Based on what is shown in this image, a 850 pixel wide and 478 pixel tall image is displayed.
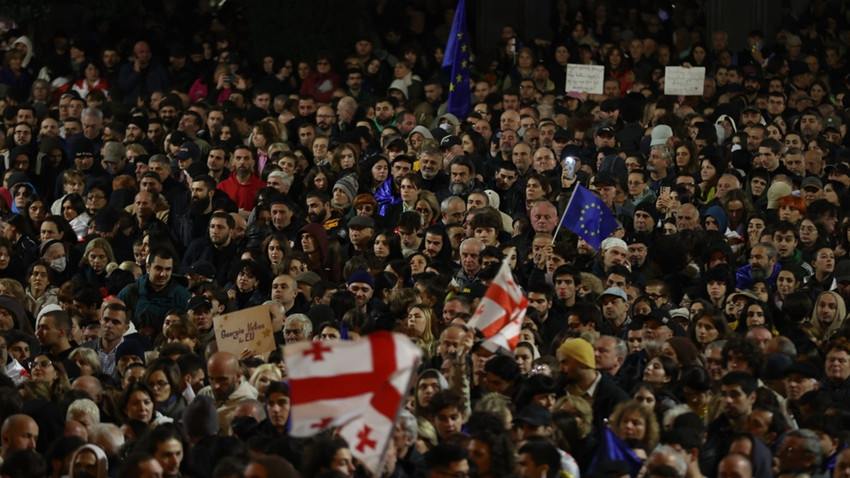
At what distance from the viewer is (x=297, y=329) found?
1298 centimetres

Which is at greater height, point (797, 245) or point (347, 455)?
point (347, 455)

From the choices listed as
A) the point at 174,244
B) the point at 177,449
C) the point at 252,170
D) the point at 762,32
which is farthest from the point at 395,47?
the point at 177,449

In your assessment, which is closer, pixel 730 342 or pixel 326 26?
pixel 730 342

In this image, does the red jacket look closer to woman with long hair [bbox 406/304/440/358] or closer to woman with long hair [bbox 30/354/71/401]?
woman with long hair [bbox 406/304/440/358]

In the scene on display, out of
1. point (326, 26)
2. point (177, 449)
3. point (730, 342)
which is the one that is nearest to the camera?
point (177, 449)

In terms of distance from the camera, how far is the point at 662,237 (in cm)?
1522

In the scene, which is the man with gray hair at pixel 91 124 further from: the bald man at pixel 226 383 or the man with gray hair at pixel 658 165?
the bald man at pixel 226 383

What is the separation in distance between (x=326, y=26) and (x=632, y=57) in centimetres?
404

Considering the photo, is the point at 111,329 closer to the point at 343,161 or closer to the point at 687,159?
the point at 343,161

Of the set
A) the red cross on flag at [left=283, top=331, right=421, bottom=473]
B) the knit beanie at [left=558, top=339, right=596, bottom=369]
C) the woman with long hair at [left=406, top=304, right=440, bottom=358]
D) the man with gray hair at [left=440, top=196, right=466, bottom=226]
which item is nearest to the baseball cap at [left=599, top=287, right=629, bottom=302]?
the woman with long hair at [left=406, top=304, right=440, bottom=358]

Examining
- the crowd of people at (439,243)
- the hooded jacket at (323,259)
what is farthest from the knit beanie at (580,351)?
the hooded jacket at (323,259)

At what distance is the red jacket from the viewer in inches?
682

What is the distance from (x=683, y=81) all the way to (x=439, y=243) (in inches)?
248

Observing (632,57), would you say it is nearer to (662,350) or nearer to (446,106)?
(446,106)
